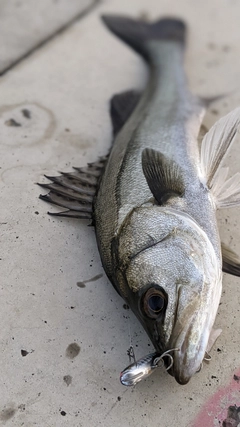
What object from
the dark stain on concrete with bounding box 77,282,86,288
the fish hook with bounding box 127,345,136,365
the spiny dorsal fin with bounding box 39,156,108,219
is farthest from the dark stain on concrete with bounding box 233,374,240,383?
the spiny dorsal fin with bounding box 39,156,108,219

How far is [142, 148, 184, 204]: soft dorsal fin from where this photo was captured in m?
2.32

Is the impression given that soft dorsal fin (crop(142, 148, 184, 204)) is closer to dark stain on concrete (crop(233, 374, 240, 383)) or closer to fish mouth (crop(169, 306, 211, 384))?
fish mouth (crop(169, 306, 211, 384))

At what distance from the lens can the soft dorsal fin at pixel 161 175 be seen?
2.32 metres

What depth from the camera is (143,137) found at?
2.77 m

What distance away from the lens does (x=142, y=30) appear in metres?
4.00

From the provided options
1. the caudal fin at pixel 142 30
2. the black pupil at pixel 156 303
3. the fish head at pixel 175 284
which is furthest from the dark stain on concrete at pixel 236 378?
the caudal fin at pixel 142 30

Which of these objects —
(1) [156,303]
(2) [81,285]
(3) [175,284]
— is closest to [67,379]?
(2) [81,285]

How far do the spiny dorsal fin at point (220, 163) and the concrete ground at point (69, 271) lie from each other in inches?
11.9

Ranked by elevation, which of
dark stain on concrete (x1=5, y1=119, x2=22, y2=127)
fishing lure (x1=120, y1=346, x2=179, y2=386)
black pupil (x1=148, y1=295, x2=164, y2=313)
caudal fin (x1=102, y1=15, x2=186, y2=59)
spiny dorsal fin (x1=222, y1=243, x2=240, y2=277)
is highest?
caudal fin (x1=102, y1=15, x2=186, y2=59)

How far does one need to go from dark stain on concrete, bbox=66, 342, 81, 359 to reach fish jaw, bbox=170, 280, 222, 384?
0.52m

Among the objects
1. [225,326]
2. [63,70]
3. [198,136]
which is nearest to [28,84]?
[63,70]

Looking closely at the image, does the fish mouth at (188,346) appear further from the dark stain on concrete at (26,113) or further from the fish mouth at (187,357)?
the dark stain on concrete at (26,113)

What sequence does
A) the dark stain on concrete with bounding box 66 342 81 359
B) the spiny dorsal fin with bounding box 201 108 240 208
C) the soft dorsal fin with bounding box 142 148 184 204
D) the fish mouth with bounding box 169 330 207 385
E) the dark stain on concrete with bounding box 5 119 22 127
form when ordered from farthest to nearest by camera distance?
the dark stain on concrete with bounding box 5 119 22 127 < the spiny dorsal fin with bounding box 201 108 240 208 < the soft dorsal fin with bounding box 142 148 184 204 < the dark stain on concrete with bounding box 66 342 81 359 < the fish mouth with bounding box 169 330 207 385

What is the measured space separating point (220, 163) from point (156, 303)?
3.23ft
